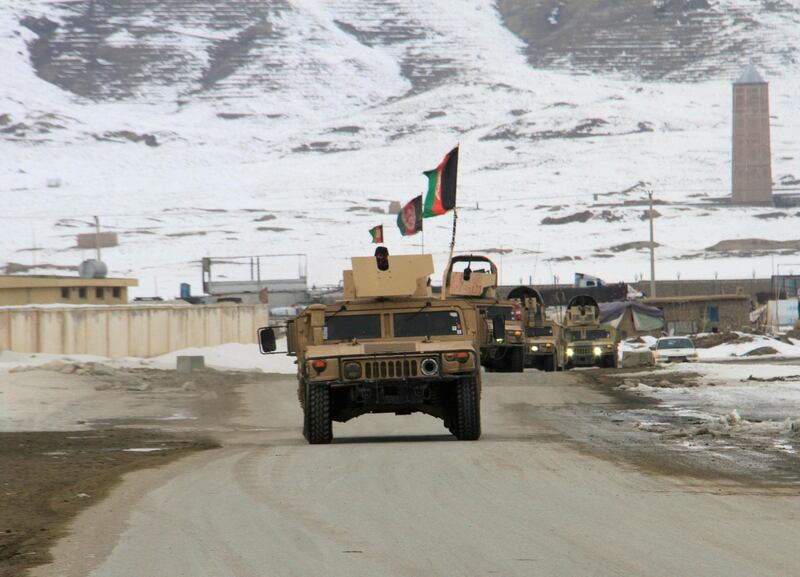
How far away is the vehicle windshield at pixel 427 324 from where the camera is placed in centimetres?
2020

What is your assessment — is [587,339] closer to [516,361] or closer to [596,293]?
[516,361]

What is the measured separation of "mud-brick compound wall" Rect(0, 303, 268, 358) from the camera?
4603 cm

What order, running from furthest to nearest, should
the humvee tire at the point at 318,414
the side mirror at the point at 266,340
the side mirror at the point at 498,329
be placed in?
the side mirror at the point at 266,340 < the side mirror at the point at 498,329 < the humvee tire at the point at 318,414

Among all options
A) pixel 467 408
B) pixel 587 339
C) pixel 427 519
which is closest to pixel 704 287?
pixel 587 339

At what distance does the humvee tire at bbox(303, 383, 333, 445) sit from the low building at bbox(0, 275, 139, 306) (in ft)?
150

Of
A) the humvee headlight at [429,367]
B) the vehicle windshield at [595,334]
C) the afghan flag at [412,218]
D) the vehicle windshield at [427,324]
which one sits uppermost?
the afghan flag at [412,218]

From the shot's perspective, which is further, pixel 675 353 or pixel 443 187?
pixel 675 353

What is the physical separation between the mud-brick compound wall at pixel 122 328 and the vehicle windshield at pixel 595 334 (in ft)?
49.8

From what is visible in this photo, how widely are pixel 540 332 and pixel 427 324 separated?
26.4 m

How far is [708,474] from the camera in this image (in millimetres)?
14984

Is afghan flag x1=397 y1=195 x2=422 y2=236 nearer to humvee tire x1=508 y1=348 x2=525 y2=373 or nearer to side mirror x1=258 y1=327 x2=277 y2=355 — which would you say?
humvee tire x1=508 y1=348 x2=525 y2=373

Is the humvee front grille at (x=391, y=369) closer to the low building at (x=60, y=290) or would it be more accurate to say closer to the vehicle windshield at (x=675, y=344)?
the vehicle windshield at (x=675, y=344)

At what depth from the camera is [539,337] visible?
152ft

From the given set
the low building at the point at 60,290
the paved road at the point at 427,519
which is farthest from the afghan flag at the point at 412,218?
the low building at the point at 60,290
